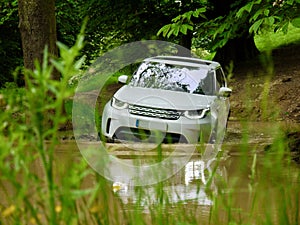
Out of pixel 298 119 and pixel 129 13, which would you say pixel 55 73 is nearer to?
pixel 298 119

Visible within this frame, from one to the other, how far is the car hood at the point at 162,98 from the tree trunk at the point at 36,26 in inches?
86.5

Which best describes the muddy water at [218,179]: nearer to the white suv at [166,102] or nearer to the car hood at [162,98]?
the white suv at [166,102]

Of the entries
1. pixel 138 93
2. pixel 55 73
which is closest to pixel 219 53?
pixel 55 73

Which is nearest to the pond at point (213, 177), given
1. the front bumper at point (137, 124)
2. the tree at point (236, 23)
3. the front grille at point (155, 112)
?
the front bumper at point (137, 124)

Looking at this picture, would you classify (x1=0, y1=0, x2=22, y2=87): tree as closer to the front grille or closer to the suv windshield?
the suv windshield

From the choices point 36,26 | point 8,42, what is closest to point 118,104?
point 36,26

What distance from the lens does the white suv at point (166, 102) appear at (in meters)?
8.15

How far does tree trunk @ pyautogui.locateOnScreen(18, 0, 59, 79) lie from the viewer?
35.2 ft

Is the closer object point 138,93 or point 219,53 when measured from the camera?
point 138,93

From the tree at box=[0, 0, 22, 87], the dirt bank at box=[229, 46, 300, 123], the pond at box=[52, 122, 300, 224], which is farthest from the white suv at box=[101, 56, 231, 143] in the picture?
the tree at box=[0, 0, 22, 87]

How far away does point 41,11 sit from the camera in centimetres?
1077

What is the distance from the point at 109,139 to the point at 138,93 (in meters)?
0.77

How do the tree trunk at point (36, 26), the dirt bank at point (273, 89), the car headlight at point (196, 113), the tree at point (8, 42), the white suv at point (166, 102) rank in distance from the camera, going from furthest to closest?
the tree at point (8, 42) → the dirt bank at point (273, 89) → the tree trunk at point (36, 26) → the car headlight at point (196, 113) → the white suv at point (166, 102)

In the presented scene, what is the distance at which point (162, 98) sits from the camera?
889 centimetres
